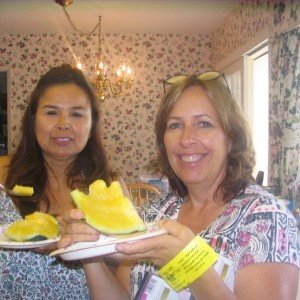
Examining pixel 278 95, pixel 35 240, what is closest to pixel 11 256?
pixel 35 240

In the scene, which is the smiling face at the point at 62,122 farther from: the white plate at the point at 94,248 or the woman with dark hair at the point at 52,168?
the white plate at the point at 94,248

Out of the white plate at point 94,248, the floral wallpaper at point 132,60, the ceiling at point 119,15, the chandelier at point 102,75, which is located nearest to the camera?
the white plate at point 94,248

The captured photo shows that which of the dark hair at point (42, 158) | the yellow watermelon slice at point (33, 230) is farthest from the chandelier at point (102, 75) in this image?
the yellow watermelon slice at point (33, 230)

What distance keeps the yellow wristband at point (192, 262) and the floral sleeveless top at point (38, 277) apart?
0.58 meters

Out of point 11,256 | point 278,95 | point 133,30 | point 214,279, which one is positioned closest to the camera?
point 214,279

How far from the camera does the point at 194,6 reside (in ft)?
12.7

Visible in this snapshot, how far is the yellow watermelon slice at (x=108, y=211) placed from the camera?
2.65 ft

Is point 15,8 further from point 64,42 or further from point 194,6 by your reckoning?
point 194,6

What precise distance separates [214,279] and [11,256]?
788 mm

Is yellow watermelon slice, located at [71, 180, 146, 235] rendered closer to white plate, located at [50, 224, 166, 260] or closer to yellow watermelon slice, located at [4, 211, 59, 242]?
white plate, located at [50, 224, 166, 260]

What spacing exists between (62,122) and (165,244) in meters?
0.77

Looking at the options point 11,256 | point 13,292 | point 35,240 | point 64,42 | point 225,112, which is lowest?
point 13,292

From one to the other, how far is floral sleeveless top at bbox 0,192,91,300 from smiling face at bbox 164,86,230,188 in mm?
541

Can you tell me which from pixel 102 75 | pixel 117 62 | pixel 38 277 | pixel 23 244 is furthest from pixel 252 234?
pixel 117 62
